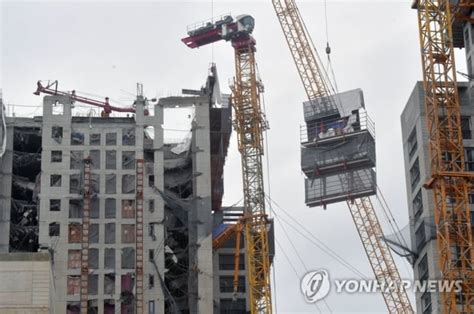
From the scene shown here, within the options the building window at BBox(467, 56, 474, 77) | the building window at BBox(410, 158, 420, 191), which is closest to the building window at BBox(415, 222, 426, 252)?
the building window at BBox(410, 158, 420, 191)

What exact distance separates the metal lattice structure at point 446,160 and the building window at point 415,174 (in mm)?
15449

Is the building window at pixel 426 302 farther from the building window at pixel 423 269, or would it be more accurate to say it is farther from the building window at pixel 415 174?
the building window at pixel 415 174

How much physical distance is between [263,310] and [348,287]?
4267 centimetres

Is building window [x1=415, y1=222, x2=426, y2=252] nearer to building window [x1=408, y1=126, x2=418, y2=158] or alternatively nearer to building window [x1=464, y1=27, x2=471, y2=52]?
building window [x1=408, y1=126, x2=418, y2=158]

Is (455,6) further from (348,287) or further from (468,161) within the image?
(348,287)

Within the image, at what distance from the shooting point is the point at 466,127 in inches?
6476

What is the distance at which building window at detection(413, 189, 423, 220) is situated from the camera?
164 metres

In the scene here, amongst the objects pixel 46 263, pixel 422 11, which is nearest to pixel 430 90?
pixel 422 11

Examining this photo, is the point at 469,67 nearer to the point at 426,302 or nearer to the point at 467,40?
the point at 467,40

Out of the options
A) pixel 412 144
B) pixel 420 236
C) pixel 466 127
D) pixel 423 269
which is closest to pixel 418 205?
pixel 420 236

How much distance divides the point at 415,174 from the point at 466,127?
8218 millimetres

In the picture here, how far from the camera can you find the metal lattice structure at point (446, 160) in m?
143

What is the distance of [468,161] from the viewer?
16112 centimetres

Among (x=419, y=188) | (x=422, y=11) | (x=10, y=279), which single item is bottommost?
(x=10, y=279)
